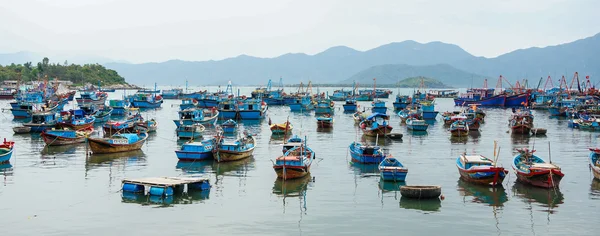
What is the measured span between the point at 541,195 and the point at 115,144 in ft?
120

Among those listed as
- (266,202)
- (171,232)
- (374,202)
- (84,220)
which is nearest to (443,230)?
(374,202)

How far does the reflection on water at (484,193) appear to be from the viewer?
34375 mm

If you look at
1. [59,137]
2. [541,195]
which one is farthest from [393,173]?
[59,137]

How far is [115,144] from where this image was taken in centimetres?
5212

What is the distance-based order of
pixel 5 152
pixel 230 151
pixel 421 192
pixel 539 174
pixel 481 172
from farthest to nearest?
pixel 230 151 → pixel 5 152 → pixel 481 172 → pixel 539 174 → pixel 421 192

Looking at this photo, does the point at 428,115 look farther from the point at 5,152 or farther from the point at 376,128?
the point at 5,152

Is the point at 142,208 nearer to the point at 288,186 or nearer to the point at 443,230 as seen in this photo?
the point at 288,186

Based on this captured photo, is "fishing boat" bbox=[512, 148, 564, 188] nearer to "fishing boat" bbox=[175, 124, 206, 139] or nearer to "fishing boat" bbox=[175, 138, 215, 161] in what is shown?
"fishing boat" bbox=[175, 138, 215, 161]

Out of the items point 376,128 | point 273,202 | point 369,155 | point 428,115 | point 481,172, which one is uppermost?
point 428,115

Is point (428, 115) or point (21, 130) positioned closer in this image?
point (21, 130)

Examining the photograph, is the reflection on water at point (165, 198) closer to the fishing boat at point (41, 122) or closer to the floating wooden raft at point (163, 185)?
the floating wooden raft at point (163, 185)

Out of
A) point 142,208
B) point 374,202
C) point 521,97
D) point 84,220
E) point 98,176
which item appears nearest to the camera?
point 84,220

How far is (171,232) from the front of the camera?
91.5 feet

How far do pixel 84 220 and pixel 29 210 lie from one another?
14.0ft
